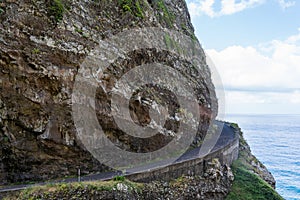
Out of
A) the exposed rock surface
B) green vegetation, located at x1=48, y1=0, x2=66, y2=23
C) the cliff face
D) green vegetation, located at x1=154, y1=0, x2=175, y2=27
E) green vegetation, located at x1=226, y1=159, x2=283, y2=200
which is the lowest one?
green vegetation, located at x1=226, y1=159, x2=283, y2=200

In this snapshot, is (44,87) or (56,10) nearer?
(44,87)

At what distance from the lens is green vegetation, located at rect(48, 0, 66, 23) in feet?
44.4

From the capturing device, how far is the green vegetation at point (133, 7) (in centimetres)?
1720

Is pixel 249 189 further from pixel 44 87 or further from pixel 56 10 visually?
pixel 56 10

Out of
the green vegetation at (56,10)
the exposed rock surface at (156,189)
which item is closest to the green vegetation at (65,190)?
the exposed rock surface at (156,189)

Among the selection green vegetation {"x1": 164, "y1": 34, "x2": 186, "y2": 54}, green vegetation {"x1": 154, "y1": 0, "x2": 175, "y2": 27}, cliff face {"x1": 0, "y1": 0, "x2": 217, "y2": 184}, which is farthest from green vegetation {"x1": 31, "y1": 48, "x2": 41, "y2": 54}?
green vegetation {"x1": 154, "y1": 0, "x2": 175, "y2": 27}

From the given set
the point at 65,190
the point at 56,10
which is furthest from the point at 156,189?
the point at 56,10

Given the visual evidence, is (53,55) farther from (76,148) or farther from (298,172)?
(298,172)

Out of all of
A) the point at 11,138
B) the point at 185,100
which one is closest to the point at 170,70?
the point at 185,100

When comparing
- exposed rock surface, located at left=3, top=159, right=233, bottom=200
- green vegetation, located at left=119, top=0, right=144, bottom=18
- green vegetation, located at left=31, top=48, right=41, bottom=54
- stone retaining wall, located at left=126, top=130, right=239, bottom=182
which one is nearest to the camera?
exposed rock surface, located at left=3, top=159, right=233, bottom=200

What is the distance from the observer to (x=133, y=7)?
17953 mm

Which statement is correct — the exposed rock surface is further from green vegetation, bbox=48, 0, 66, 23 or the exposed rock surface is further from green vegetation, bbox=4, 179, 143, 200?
green vegetation, bbox=48, 0, 66, 23

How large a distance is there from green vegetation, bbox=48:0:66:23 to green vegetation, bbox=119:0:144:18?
4232mm

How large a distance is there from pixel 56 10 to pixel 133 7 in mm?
5545
